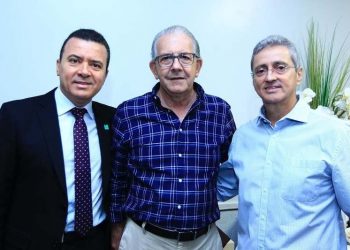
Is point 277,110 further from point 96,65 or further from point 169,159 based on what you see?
point 96,65

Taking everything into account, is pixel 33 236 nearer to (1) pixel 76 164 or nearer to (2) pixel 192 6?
(1) pixel 76 164

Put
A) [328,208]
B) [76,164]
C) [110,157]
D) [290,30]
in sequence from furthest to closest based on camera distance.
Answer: [290,30], [110,157], [76,164], [328,208]

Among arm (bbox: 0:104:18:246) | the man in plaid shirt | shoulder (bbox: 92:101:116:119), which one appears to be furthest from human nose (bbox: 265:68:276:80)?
arm (bbox: 0:104:18:246)

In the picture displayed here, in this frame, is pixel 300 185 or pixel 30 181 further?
pixel 30 181

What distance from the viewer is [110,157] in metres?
1.63

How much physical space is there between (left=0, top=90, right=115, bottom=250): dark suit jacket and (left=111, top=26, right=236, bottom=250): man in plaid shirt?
0.29 m

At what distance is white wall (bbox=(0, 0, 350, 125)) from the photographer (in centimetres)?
181

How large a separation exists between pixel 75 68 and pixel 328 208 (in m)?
1.23

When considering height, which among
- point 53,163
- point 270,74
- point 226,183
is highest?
point 270,74

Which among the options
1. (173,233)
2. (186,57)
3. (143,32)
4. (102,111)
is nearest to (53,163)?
(102,111)

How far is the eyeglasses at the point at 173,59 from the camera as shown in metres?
1.54

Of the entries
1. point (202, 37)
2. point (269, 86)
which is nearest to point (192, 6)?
point (202, 37)

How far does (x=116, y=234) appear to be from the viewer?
65.5 inches

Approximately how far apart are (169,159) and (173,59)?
0.46 meters
